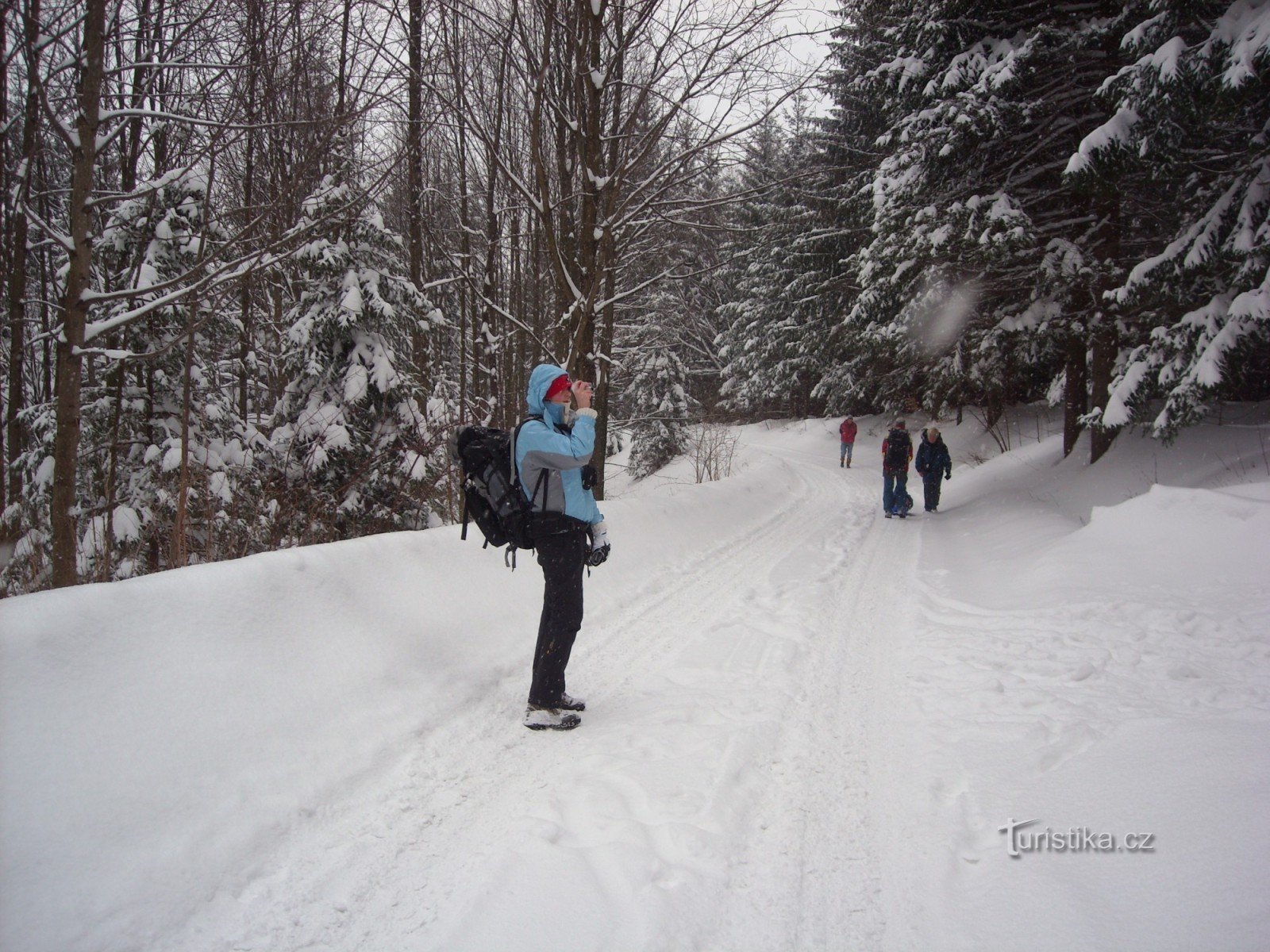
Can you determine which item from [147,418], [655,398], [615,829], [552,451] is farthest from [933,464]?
[147,418]

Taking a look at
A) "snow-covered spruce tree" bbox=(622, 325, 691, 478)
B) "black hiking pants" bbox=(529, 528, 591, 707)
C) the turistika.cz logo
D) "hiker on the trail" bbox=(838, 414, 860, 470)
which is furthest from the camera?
"snow-covered spruce tree" bbox=(622, 325, 691, 478)

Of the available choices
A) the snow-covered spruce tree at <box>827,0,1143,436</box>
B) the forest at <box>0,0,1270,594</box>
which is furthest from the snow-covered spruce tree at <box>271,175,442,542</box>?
the snow-covered spruce tree at <box>827,0,1143,436</box>

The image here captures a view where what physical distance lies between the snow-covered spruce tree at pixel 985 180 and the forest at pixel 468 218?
0.07 m

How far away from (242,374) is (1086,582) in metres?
14.2

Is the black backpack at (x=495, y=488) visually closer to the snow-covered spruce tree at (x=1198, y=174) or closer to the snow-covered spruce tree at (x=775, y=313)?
the snow-covered spruce tree at (x=1198, y=174)

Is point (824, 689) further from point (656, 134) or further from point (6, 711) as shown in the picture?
point (656, 134)

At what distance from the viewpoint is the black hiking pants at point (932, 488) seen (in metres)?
12.1

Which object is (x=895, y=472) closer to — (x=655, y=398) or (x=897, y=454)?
(x=897, y=454)

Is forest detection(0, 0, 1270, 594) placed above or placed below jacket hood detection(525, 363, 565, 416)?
above

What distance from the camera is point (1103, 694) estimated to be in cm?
378

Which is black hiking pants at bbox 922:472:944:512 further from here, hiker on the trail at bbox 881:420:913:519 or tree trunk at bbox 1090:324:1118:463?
tree trunk at bbox 1090:324:1118:463

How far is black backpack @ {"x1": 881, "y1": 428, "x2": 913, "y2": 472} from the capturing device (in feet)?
39.0

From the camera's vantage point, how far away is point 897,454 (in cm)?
1191

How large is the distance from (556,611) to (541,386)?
52.7 inches
